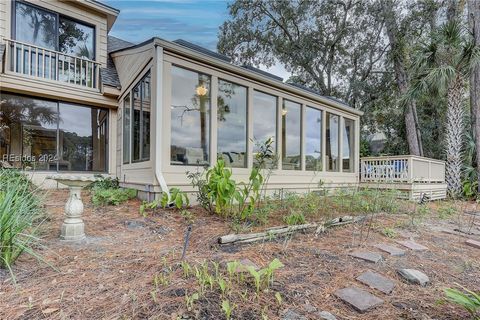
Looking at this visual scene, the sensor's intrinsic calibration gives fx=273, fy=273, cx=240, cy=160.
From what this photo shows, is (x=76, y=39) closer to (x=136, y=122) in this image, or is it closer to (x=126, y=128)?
(x=126, y=128)

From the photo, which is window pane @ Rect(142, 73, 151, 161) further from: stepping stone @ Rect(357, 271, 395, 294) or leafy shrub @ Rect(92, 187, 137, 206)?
stepping stone @ Rect(357, 271, 395, 294)

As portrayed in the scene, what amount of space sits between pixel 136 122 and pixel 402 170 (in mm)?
7304

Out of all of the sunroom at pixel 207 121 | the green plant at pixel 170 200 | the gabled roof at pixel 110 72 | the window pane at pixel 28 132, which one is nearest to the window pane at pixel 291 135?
the sunroom at pixel 207 121

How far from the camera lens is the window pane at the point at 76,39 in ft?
24.5

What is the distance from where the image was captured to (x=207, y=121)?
205 inches

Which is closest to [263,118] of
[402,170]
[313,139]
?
[313,139]

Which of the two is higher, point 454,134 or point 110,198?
point 454,134

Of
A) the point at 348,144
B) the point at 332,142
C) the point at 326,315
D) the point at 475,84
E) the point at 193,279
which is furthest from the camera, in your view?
the point at 475,84

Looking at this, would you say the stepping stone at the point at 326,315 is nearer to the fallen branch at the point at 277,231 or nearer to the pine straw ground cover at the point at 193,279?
the pine straw ground cover at the point at 193,279

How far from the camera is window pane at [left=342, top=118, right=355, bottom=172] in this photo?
340 inches

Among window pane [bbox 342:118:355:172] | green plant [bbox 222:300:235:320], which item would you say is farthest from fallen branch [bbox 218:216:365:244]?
window pane [bbox 342:118:355:172]

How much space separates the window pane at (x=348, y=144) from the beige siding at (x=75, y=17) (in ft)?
25.0

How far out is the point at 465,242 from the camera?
133 inches

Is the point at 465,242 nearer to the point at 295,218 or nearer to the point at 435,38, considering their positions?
the point at 295,218
